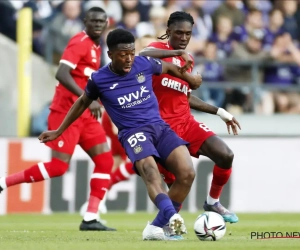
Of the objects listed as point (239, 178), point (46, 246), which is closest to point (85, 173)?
point (239, 178)

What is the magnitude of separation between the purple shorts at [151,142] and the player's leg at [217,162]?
0.67 m

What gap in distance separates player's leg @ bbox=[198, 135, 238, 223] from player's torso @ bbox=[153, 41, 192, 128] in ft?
1.31

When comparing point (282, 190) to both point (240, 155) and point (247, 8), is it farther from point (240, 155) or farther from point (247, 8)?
point (247, 8)

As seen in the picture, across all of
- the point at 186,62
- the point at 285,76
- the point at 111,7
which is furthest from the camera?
the point at 111,7

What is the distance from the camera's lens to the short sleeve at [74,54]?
10734 mm

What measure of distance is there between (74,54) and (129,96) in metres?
2.40

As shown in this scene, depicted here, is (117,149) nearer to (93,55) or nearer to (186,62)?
(93,55)

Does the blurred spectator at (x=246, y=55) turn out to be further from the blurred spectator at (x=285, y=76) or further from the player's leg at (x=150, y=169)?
the player's leg at (x=150, y=169)

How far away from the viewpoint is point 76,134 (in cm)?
1084

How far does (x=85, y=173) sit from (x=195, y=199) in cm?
183

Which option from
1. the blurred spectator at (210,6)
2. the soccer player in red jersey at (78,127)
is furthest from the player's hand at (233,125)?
the blurred spectator at (210,6)

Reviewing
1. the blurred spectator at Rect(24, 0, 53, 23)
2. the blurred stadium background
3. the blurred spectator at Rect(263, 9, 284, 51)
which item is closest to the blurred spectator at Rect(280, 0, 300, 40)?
the blurred stadium background

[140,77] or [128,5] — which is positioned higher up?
[128,5]

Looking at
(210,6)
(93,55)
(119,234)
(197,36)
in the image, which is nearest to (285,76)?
(197,36)
